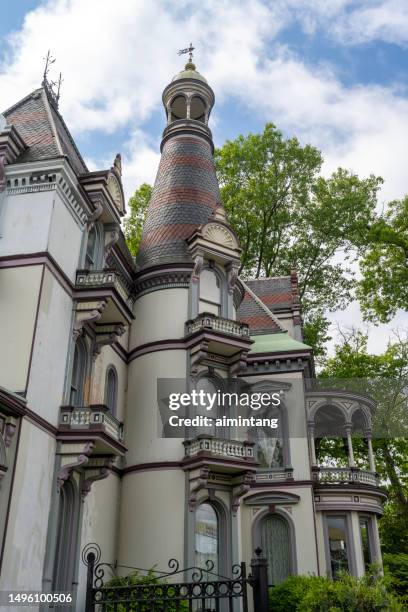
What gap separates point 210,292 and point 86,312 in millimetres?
6033

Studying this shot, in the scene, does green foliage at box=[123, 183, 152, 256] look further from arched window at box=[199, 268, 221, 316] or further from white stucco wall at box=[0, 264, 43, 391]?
white stucco wall at box=[0, 264, 43, 391]

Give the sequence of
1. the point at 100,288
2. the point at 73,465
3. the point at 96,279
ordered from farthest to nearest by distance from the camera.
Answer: the point at 96,279, the point at 100,288, the point at 73,465

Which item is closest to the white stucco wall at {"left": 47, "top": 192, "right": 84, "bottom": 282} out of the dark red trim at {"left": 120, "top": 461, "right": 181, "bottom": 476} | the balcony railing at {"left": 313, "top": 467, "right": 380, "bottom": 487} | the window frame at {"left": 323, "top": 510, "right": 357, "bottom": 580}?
the dark red trim at {"left": 120, "top": 461, "right": 181, "bottom": 476}

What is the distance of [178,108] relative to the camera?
84.8ft

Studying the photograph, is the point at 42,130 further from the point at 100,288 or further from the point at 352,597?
the point at 352,597

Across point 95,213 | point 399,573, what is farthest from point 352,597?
→ point 95,213

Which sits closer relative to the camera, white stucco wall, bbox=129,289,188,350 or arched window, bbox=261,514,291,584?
arched window, bbox=261,514,291,584

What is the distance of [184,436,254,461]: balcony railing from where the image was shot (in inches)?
651

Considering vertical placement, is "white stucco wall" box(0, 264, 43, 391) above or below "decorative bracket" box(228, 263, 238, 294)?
below

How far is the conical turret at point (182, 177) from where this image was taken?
20.9 m

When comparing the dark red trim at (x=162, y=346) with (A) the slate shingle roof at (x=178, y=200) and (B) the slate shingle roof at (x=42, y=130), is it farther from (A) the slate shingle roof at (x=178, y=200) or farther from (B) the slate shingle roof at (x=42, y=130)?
(B) the slate shingle roof at (x=42, y=130)

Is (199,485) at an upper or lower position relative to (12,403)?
lower

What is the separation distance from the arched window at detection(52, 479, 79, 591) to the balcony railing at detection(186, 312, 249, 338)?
6.29 m

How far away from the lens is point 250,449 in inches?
683
